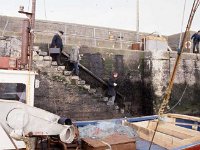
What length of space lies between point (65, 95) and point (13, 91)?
5.31 m

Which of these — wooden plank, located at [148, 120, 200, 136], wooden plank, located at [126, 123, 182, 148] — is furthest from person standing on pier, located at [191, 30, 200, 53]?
wooden plank, located at [126, 123, 182, 148]

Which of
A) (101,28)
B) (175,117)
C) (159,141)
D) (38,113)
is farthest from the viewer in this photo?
(101,28)

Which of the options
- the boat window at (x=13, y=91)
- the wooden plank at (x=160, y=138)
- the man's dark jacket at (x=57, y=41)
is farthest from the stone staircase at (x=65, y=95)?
the boat window at (x=13, y=91)

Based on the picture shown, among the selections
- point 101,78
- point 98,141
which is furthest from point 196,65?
point 98,141

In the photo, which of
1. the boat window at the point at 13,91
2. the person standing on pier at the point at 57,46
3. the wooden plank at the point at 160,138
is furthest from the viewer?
the person standing on pier at the point at 57,46

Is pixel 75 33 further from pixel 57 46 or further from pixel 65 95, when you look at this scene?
pixel 65 95

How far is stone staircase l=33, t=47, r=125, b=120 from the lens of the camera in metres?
9.77

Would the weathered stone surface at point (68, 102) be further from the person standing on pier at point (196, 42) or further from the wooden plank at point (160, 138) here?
the person standing on pier at point (196, 42)

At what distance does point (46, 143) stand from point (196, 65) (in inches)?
419

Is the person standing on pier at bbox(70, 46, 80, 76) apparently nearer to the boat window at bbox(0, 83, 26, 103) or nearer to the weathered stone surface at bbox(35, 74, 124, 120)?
the weathered stone surface at bbox(35, 74, 124, 120)

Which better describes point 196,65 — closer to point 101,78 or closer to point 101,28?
point 101,78

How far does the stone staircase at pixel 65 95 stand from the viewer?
9766mm

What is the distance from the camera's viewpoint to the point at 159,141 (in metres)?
6.16

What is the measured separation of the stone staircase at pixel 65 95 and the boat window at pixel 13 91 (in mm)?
4841
